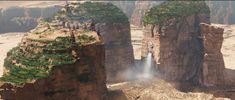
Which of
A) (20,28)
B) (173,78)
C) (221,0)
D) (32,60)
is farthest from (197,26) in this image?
(221,0)

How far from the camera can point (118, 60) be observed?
58344 mm

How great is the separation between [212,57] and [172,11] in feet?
28.7

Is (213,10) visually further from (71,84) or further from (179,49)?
(71,84)

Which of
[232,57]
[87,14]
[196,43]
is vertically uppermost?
[87,14]

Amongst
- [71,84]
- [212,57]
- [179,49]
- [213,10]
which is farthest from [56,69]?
[213,10]

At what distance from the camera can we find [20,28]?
105688 millimetres

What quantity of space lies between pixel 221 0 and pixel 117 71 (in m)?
75.0

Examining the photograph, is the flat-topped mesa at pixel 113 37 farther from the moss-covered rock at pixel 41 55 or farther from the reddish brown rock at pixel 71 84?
the reddish brown rock at pixel 71 84

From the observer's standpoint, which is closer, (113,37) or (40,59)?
(40,59)

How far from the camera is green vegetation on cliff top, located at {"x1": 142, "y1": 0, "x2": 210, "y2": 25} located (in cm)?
5422

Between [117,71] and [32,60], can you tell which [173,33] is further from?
[32,60]

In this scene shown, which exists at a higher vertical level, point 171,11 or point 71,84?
point 171,11

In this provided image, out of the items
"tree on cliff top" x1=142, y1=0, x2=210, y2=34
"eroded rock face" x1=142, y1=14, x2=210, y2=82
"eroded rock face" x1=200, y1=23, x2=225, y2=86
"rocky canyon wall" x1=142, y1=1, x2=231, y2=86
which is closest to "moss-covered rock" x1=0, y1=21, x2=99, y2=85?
"eroded rock face" x1=142, y1=14, x2=210, y2=82

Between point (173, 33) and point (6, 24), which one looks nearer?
point (173, 33)
